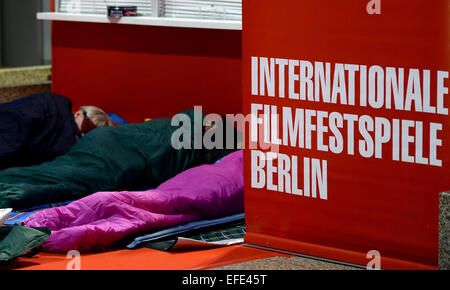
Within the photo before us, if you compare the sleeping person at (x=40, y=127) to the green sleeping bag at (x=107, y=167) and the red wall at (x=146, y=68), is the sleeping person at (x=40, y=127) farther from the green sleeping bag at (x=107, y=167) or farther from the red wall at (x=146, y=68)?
the red wall at (x=146, y=68)

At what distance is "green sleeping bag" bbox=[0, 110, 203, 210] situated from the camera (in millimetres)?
3480

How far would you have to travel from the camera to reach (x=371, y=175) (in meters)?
2.35

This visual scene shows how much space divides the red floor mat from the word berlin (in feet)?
0.89

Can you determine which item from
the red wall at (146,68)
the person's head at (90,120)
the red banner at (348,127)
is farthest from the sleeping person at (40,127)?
the red banner at (348,127)

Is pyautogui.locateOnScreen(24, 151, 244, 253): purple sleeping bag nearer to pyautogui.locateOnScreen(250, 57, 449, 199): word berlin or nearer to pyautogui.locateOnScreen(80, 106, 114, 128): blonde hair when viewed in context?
pyautogui.locateOnScreen(250, 57, 449, 199): word berlin

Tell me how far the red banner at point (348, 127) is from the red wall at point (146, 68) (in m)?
1.76

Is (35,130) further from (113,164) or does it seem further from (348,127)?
(348,127)

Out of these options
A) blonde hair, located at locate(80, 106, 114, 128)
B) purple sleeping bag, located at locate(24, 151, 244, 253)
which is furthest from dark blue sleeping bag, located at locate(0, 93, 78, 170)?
purple sleeping bag, located at locate(24, 151, 244, 253)

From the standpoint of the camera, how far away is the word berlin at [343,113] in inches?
87.7

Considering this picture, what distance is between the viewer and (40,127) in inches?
165

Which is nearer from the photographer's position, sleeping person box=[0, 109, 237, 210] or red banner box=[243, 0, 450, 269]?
red banner box=[243, 0, 450, 269]
